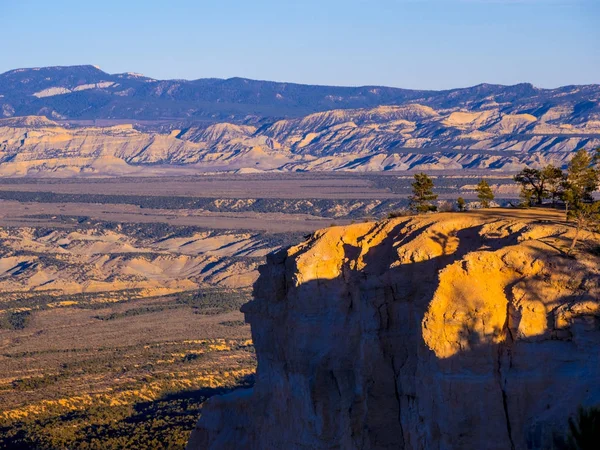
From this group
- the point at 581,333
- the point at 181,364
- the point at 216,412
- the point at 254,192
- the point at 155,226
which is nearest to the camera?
the point at 581,333

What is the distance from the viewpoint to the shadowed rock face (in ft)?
57.6

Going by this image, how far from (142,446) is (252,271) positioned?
69707mm

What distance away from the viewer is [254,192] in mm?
195625

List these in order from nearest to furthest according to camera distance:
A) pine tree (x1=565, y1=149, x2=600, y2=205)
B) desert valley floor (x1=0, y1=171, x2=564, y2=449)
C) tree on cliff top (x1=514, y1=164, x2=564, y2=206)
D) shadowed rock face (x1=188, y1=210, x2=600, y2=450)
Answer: shadowed rock face (x1=188, y1=210, x2=600, y2=450)
pine tree (x1=565, y1=149, x2=600, y2=205)
tree on cliff top (x1=514, y1=164, x2=564, y2=206)
desert valley floor (x1=0, y1=171, x2=564, y2=449)

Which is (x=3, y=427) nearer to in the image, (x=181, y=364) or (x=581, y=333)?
(x=181, y=364)

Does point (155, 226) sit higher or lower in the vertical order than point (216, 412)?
lower

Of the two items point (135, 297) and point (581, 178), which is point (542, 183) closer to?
point (581, 178)

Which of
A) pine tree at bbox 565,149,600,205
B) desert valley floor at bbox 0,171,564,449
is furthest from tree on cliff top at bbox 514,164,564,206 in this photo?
desert valley floor at bbox 0,171,564,449

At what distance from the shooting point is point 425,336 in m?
18.3

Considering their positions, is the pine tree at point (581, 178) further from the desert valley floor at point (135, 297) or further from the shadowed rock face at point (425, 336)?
the desert valley floor at point (135, 297)

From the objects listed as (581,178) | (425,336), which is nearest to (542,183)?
(581,178)

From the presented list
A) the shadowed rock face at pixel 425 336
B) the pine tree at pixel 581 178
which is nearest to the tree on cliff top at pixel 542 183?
the pine tree at pixel 581 178

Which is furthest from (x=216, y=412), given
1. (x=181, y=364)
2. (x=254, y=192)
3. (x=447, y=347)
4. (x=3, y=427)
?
(x=254, y=192)

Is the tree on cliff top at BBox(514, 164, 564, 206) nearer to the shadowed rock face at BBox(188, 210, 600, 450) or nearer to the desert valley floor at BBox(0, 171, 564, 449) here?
the shadowed rock face at BBox(188, 210, 600, 450)
